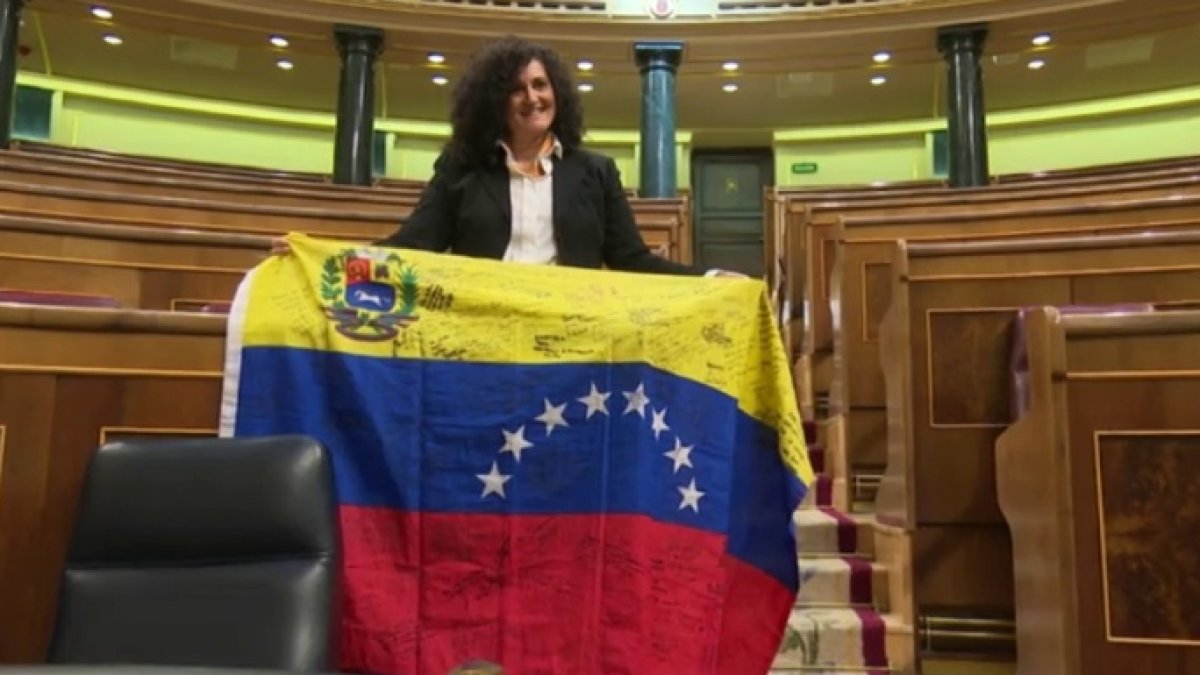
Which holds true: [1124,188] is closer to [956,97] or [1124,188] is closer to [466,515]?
[956,97]

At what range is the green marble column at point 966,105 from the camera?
227 inches

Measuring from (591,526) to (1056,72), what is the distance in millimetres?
6947

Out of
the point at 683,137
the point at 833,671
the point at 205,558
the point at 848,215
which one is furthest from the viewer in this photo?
the point at 683,137

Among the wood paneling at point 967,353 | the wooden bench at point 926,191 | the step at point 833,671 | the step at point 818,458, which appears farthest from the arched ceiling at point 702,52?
the step at point 833,671

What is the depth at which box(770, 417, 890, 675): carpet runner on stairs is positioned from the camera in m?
1.92

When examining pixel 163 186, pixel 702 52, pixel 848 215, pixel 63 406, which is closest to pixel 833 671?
pixel 63 406

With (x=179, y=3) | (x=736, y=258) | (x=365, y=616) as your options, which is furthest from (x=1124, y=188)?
(x=179, y=3)

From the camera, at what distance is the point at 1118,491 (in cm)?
137

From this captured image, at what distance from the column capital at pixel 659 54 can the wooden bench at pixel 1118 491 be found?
5.13 m

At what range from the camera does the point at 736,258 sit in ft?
25.9

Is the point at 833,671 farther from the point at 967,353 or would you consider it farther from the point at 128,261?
the point at 128,261

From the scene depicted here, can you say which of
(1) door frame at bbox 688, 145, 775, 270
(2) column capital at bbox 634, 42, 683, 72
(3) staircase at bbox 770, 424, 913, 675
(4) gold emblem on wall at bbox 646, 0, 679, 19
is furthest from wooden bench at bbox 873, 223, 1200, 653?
(1) door frame at bbox 688, 145, 775, 270

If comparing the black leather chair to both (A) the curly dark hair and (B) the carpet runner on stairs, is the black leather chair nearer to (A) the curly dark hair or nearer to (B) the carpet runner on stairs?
(A) the curly dark hair

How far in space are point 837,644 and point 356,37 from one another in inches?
208
